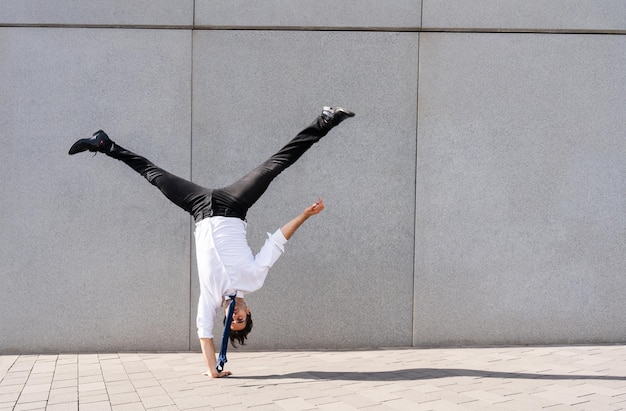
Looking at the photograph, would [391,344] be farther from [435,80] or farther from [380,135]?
[435,80]

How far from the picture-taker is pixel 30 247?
664cm

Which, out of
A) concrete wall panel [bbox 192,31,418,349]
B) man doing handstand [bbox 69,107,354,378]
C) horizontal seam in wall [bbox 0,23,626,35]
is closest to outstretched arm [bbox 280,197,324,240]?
man doing handstand [bbox 69,107,354,378]

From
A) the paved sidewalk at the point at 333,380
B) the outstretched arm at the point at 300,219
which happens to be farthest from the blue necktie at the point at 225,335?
the outstretched arm at the point at 300,219

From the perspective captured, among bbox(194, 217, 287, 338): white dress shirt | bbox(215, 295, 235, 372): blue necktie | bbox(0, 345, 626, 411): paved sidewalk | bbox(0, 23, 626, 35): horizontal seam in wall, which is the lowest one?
bbox(0, 345, 626, 411): paved sidewalk

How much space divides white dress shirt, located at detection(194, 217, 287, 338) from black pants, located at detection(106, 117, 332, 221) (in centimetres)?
14

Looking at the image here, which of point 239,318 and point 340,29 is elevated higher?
point 340,29

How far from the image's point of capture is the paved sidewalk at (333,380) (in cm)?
460

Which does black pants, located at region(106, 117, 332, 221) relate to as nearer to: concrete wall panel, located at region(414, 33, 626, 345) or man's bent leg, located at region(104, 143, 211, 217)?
man's bent leg, located at region(104, 143, 211, 217)

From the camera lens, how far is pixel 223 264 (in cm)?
543

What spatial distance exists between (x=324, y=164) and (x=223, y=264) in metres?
2.02

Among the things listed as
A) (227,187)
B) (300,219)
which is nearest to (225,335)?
(300,219)

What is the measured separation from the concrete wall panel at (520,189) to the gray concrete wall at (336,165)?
0.08 ft

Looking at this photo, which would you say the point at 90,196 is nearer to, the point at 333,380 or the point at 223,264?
the point at 223,264

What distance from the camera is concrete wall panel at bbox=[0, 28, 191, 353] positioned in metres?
6.64
